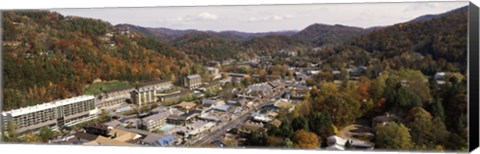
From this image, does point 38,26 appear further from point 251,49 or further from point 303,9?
point 303,9

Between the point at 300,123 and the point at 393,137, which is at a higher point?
the point at 300,123

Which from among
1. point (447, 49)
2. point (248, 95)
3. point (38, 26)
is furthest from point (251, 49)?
point (38, 26)

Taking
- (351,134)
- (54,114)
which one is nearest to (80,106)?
(54,114)

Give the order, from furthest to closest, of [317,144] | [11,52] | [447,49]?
[11,52]
[317,144]
[447,49]

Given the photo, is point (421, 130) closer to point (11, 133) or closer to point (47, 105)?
point (47, 105)

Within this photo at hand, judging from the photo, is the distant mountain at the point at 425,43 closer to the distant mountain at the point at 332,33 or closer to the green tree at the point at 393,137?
the distant mountain at the point at 332,33

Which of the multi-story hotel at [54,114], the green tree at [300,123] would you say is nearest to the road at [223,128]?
the green tree at [300,123]
